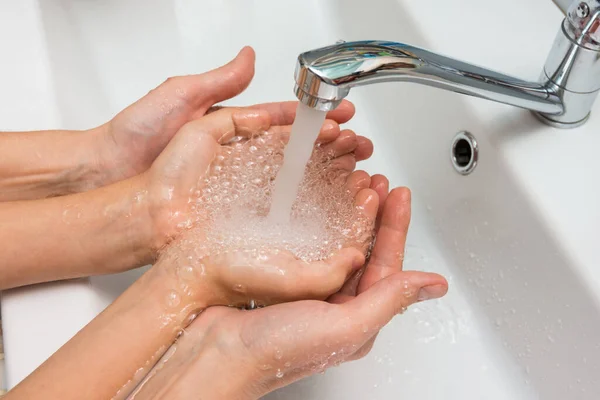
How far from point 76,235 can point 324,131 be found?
0.99 feet

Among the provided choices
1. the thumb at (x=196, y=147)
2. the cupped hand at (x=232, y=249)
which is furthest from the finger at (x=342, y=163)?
the thumb at (x=196, y=147)

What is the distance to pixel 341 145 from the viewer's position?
73 cm

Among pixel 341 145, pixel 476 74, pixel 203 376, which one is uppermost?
pixel 476 74

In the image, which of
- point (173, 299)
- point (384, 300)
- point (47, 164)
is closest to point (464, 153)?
point (384, 300)

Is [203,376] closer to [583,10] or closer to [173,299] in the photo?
[173,299]

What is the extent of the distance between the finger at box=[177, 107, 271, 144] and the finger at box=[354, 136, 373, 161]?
0.11m

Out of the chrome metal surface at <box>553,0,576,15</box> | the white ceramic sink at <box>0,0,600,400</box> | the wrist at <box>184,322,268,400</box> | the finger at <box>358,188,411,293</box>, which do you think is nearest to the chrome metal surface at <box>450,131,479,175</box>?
the white ceramic sink at <box>0,0,600,400</box>

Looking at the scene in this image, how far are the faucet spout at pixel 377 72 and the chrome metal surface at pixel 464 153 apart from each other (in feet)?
0.43

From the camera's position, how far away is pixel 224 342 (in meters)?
0.58

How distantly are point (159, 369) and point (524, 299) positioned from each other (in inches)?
15.8

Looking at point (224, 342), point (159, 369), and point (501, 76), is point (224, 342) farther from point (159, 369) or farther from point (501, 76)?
point (501, 76)

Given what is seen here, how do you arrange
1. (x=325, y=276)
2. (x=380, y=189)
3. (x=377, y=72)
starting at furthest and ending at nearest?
(x=380, y=189)
(x=325, y=276)
(x=377, y=72)

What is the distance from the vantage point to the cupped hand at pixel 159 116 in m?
0.71

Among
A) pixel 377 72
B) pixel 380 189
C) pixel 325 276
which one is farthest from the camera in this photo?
pixel 380 189
